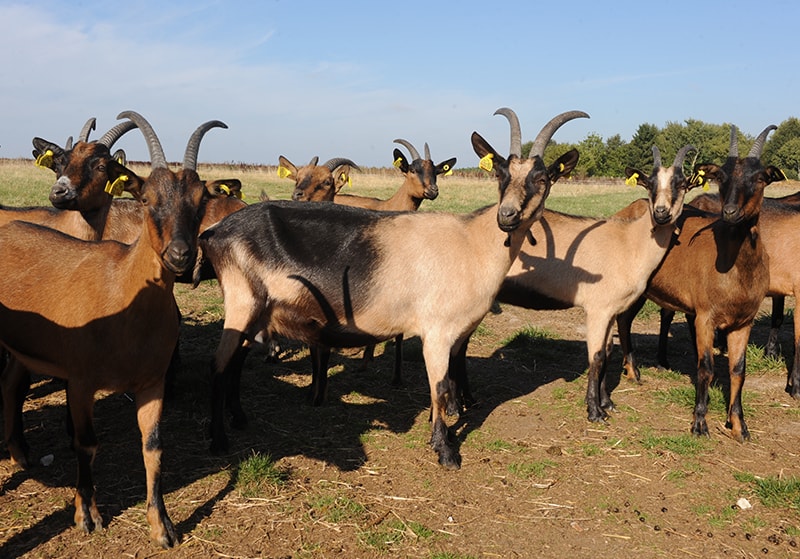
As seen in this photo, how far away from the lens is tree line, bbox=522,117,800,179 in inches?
2950

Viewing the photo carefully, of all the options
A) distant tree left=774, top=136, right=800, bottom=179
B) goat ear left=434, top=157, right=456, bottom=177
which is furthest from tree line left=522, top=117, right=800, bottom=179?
goat ear left=434, top=157, right=456, bottom=177

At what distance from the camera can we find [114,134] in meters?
7.03

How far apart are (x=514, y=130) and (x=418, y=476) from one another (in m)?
3.50

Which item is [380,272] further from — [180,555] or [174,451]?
[180,555]

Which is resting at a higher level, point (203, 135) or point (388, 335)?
point (203, 135)

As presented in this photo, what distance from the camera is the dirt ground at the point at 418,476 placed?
4.45 meters

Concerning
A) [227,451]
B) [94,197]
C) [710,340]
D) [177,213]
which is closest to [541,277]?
[710,340]

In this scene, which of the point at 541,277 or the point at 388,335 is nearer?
the point at 388,335

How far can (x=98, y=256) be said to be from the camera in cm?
485

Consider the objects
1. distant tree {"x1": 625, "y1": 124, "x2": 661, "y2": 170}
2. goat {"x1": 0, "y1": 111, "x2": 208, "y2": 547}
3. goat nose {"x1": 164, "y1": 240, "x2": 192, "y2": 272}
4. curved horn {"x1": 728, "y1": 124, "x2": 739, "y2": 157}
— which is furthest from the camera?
distant tree {"x1": 625, "y1": 124, "x2": 661, "y2": 170}

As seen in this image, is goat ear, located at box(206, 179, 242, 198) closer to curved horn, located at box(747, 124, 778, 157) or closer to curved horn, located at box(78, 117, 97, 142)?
curved horn, located at box(78, 117, 97, 142)

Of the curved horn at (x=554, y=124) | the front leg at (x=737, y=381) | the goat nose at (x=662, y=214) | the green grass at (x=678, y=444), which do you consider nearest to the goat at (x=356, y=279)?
the curved horn at (x=554, y=124)

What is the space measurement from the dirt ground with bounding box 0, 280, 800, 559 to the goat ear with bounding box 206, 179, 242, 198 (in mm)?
2298

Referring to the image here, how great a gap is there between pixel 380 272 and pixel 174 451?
2.43m
